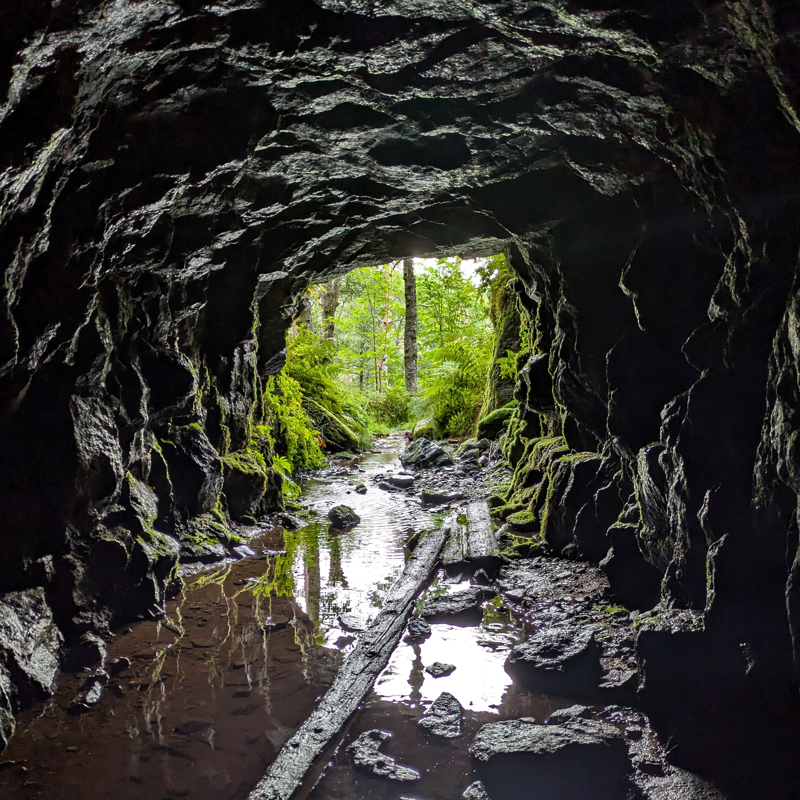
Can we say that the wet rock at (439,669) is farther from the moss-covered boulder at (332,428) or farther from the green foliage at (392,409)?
the green foliage at (392,409)

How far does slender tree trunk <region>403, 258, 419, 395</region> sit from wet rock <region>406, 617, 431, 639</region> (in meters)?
15.9

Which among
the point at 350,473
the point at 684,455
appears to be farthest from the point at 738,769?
the point at 350,473

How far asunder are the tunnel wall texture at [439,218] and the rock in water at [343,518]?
2.52 metres

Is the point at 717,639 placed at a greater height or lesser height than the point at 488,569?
greater

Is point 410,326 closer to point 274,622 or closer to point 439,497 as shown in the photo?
point 439,497

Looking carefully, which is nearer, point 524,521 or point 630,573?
point 630,573

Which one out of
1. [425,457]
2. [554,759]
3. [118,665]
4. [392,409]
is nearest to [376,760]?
[554,759]

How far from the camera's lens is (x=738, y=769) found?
3.15 m

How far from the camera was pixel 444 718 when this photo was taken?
386cm

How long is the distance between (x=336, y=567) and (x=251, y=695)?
277 centimetres

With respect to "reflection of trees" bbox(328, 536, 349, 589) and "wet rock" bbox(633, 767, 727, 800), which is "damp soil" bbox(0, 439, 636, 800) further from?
"wet rock" bbox(633, 767, 727, 800)

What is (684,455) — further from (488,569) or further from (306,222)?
(306,222)

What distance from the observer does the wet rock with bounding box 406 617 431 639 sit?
508 centimetres

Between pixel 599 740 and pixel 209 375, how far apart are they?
6.97 metres
